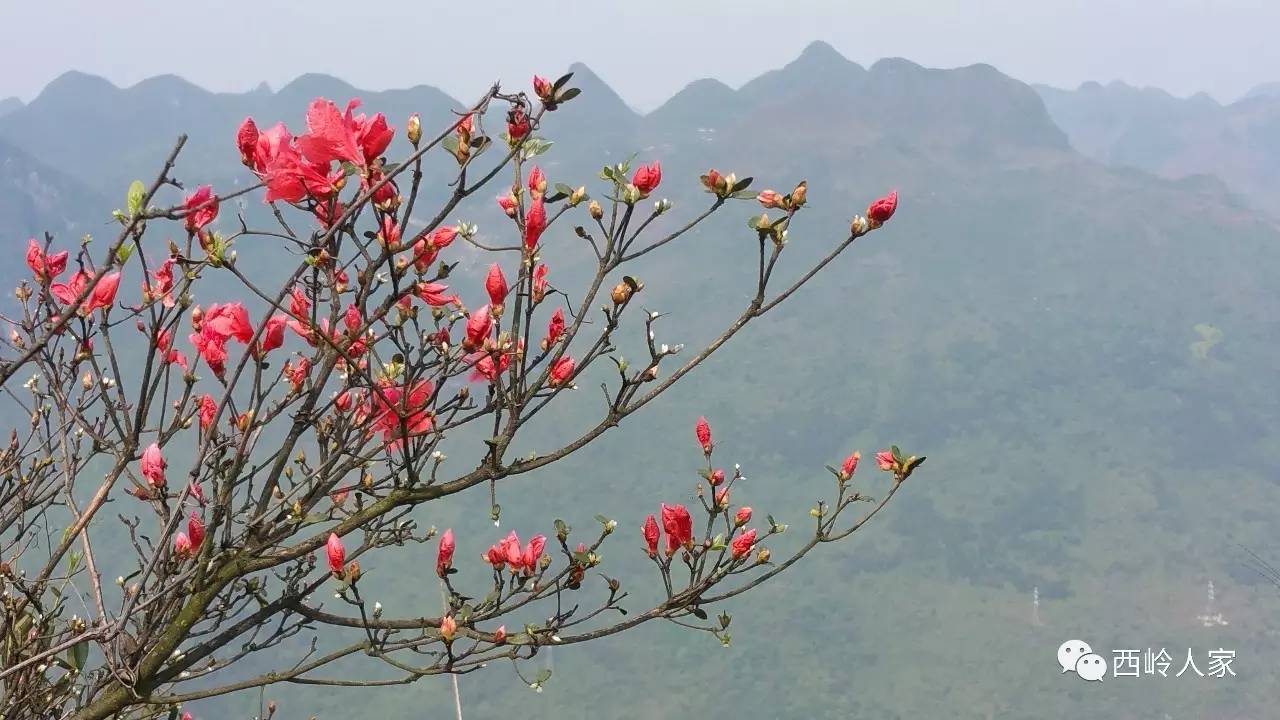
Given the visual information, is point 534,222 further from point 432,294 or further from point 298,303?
point 298,303

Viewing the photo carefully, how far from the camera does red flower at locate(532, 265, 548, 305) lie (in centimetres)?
163

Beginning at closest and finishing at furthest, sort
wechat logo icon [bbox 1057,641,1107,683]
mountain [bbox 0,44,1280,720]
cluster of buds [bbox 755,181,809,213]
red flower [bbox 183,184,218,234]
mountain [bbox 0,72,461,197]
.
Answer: red flower [bbox 183,184,218,234] < cluster of buds [bbox 755,181,809,213] < wechat logo icon [bbox 1057,641,1107,683] < mountain [bbox 0,44,1280,720] < mountain [bbox 0,72,461,197]

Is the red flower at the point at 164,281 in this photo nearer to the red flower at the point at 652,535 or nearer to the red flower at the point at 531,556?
the red flower at the point at 531,556

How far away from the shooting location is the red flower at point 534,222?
5.17 ft

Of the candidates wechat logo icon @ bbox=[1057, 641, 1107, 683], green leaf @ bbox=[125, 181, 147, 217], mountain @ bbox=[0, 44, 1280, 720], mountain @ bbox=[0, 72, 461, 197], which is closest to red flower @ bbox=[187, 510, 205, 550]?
green leaf @ bbox=[125, 181, 147, 217]

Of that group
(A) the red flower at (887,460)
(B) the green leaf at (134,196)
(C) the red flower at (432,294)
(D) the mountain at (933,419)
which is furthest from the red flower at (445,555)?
(D) the mountain at (933,419)

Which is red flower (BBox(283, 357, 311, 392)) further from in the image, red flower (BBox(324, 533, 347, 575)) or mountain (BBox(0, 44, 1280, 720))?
mountain (BBox(0, 44, 1280, 720))

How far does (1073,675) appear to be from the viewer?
3200 centimetres

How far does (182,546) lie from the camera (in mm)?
1818

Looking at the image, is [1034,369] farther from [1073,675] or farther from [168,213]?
[168,213]

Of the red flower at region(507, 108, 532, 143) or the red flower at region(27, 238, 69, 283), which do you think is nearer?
the red flower at region(507, 108, 532, 143)

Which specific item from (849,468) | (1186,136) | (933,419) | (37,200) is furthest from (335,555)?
(1186,136)

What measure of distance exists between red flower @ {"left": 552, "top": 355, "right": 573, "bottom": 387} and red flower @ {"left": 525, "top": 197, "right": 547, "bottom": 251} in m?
0.27

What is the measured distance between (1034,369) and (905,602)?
70.8ft
